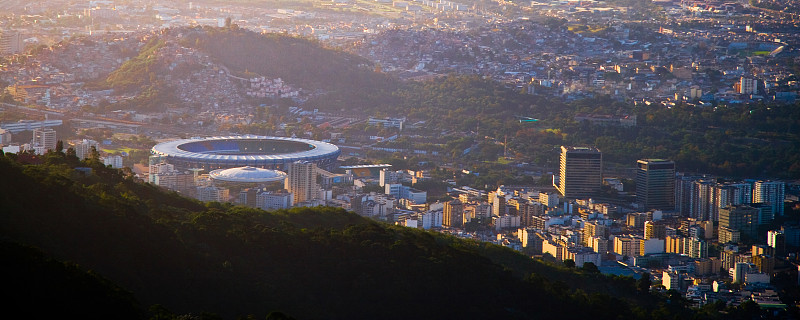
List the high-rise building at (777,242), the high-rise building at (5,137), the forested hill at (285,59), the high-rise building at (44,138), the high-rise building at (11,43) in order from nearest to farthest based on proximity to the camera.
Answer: the high-rise building at (777,242) → the high-rise building at (44,138) → the high-rise building at (5,137) → the forested hill at (285,59) → the high-rise building at (11,43)

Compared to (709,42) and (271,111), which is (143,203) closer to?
(271,111)

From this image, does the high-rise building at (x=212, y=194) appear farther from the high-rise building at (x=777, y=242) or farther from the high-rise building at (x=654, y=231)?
A: the high-rise building at (x=777, y=242)

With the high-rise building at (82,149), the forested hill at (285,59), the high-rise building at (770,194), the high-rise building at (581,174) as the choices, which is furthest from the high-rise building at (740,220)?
the forested hill at (285,59)

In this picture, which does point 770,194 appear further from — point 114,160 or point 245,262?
point 245,262

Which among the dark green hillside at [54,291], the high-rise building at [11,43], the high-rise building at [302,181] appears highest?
the high-rise building at [11,43]

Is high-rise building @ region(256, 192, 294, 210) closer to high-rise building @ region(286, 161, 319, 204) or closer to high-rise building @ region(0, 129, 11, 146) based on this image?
high-rise building @ region(286, 161, 319, 204)

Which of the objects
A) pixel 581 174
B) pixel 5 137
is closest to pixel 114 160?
pixel 5 137
